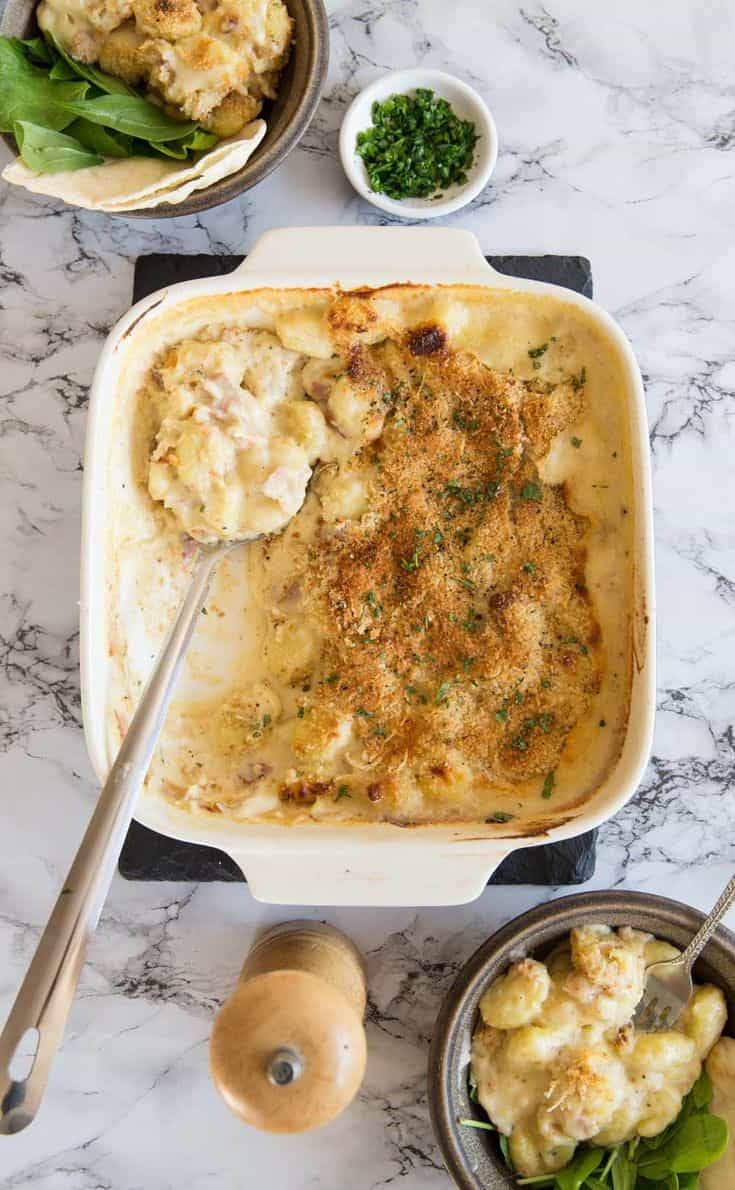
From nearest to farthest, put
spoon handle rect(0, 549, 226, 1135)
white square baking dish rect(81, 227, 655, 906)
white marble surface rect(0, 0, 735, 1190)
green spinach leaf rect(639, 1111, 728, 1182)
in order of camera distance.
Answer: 1. spoon handle rect(0, 549, 226, 1135)
2. white square baking dish rect(81, 227, 655, 906)
3. green spinach leaf rect(639, 1111, 728, 1182)
4. white marble surface rect(0, 0, 735, 1190)

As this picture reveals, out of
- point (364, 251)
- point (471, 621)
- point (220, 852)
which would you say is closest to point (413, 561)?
point (471, 621)

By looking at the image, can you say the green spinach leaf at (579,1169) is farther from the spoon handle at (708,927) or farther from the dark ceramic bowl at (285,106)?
the dark ceramic bowl at (285,106)

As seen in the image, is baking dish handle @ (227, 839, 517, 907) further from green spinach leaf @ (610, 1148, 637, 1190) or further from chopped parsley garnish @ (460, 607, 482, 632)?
green spinach leaf @ (610, 1148, 637, 1190)

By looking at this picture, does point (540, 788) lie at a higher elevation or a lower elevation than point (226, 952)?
higher

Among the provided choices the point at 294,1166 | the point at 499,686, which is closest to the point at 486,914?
the point at 499,686

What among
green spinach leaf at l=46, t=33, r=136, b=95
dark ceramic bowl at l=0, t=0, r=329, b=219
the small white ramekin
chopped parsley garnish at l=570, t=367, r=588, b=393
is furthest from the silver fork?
green spinach leaf at l=46, t=33, r=136, b=95

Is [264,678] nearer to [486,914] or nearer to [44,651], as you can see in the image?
[44,651]

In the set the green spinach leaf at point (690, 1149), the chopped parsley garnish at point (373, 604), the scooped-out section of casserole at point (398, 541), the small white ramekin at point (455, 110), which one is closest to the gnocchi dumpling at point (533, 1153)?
the green spinach leaf at point (690, 1149)
